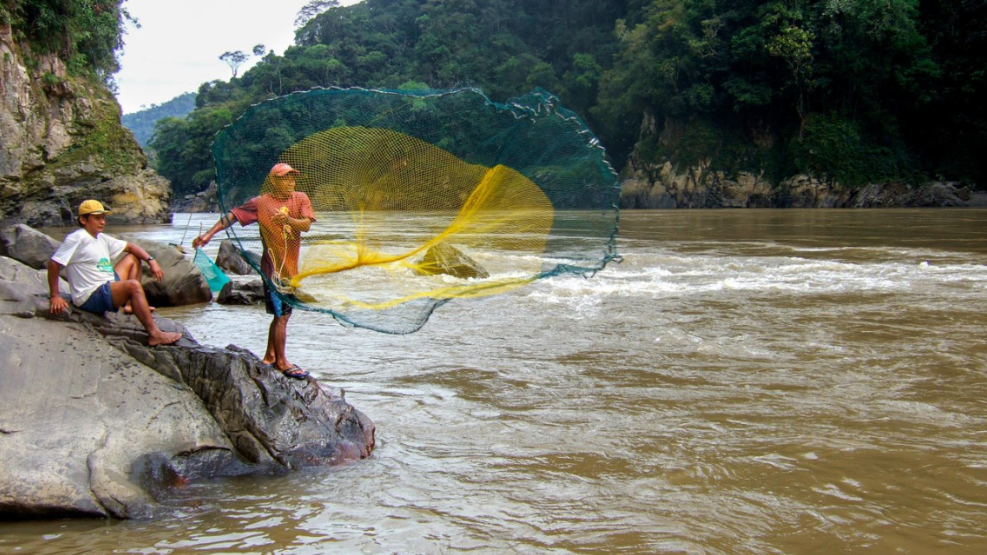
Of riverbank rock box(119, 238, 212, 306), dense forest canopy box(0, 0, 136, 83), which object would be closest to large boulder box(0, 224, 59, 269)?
riverbank rock box(119, 238, 212, 306)

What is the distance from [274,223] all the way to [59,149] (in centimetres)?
2923

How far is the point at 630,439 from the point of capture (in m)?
5.03

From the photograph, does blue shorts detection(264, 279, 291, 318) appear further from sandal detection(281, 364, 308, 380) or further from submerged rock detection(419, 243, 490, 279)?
submerged rock detection(419, 243, 490, 279)

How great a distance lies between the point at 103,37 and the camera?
35531mm

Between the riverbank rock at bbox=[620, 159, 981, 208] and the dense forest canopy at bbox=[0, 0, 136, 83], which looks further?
the riverbank rock at bbox=[620, 159, 981, 208]

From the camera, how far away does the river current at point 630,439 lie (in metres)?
3.69

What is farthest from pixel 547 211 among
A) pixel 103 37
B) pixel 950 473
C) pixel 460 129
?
pixel 103 37

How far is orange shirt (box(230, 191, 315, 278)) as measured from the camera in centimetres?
484

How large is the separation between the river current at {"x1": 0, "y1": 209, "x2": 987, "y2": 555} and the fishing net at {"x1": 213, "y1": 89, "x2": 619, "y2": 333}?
0.98 m

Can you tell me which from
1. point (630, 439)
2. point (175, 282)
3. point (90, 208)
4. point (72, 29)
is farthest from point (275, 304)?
point (72, 29)

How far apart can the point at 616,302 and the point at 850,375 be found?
4383 mm

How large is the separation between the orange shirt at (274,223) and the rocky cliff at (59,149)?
25.7 m

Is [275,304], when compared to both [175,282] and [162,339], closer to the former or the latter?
[162,339]

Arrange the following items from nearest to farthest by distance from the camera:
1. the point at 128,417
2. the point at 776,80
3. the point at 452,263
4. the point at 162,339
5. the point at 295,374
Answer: the point at 128,417
the point at 162,339
the point at 295,374
the point at 452,263
the point at 776,80
